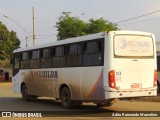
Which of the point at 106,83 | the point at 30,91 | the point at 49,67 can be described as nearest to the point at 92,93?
the point at 106,83

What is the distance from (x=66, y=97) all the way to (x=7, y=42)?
62.5 m

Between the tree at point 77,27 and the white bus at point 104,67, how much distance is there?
30.2 metres

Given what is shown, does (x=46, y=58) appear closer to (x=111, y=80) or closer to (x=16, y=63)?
(x=16, y=63)

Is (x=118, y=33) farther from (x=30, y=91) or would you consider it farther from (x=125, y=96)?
(x=30, y=91)

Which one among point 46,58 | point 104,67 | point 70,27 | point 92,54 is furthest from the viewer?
point 70,27

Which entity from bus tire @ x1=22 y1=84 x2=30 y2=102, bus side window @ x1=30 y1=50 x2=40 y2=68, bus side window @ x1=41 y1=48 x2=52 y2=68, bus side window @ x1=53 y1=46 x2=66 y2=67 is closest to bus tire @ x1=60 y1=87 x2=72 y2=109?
bus side window @ x1=53 y1=46 x2=66 y2=67

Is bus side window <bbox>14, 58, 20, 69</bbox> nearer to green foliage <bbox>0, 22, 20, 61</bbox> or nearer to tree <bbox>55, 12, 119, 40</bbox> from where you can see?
tree <bbox>55, 12, 119, 40</bbox>

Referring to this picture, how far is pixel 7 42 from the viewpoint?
7781 cm

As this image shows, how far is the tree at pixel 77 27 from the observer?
47938 mm

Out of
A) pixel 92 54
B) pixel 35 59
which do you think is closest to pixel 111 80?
pixel 92 54

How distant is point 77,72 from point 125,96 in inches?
99.2

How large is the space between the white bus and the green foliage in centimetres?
6053

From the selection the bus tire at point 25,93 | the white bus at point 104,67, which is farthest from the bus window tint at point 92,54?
the bus tire at point 25,93

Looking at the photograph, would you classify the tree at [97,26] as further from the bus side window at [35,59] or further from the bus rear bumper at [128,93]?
the bus rear bumper at [128,93]
